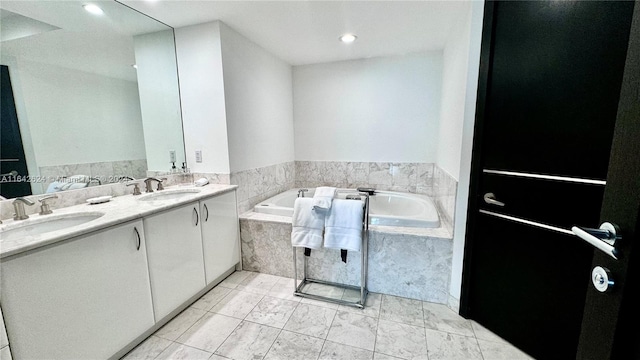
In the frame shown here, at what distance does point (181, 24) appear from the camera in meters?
2.17

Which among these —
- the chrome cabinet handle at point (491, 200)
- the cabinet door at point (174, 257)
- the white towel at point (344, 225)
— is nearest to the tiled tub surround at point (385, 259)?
the white towel at point (344, 225)

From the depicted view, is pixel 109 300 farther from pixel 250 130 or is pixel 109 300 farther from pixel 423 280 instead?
pixel 423 280

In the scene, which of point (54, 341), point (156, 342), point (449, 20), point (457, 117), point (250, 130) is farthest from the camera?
point (250, 130)

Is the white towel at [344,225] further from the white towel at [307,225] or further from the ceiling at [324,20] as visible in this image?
the ceiling at [324,20]

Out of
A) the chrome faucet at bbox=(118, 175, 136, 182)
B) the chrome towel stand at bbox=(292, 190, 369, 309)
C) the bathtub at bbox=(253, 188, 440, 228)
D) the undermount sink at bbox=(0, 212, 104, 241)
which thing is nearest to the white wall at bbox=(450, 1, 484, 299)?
the bathtub at bbox=(253, 188, 440, 228)

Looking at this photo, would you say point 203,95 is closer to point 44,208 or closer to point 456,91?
point 44,208

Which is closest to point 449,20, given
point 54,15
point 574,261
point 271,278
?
point 574,261

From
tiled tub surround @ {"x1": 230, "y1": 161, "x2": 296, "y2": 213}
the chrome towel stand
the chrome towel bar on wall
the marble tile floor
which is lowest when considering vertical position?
the marble tile floor

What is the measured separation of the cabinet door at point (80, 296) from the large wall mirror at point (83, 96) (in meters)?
0.68

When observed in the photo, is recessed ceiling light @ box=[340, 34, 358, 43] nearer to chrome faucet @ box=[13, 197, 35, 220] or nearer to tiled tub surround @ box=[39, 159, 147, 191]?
tiled tub surround @ box=[39, 159, 147, 191]

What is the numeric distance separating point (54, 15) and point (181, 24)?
2.65 feet

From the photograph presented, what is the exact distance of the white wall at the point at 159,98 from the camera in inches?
85.8

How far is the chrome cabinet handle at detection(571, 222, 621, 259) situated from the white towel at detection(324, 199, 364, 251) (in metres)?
1.29

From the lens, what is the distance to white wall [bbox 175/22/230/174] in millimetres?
2160
